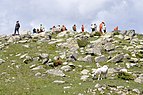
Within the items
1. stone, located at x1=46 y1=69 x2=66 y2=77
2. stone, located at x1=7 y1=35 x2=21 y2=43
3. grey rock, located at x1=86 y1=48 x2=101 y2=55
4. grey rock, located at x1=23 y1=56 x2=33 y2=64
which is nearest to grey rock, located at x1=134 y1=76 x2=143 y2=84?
stone, located at x1=46 y1=69 x2=66 y2=77

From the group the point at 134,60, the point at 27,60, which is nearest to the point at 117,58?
the point at 134,60

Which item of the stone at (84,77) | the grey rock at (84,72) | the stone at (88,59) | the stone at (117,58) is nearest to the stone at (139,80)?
the stone at (84,77)

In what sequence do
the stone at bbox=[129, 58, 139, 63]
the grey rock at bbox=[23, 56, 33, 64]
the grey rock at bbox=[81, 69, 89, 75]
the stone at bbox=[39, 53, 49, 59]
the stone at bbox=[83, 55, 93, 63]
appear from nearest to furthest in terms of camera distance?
the grey rock at bbox=[81, 69, 89, 75], the stone at bbox=[129, 58, 139, 63], the grey rock at bbox=[23, 56, 33, 64], the stone at bbox=[83, 55, 93, 63], the stone at bbox=[39, 53, 49, 59]

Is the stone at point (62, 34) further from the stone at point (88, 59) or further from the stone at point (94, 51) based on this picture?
the stone at point (88, 59)

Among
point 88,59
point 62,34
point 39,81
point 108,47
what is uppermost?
point 62,34

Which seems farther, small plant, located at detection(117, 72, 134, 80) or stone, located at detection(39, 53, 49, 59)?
stone, located at detection(39, 53, 49, 59)

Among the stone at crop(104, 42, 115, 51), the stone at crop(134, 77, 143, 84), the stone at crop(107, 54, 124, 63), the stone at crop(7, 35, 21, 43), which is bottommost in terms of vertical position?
the stone at crop(134, 77, 143, 84)

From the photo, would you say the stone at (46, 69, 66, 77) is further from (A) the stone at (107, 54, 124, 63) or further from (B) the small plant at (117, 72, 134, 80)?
(A) the stone at (107, 54, 124, 63)

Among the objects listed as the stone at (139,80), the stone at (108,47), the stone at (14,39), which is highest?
the stone at (14,39)

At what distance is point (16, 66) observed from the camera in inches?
1567

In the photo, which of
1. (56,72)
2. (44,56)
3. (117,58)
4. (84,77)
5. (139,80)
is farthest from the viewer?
(44,56)

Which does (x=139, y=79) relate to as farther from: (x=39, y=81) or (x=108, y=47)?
(x=108, y=47)

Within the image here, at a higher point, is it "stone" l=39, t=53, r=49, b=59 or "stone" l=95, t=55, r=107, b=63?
"stone" l=39, t=53, r=49, b=59

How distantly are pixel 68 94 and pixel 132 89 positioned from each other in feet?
19.1
